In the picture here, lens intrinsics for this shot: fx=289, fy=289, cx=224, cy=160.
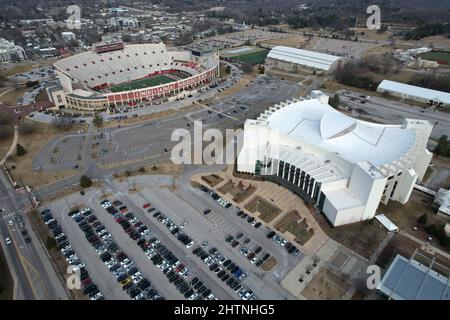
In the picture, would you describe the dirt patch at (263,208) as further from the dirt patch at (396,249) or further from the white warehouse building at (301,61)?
the white warehouse building at (301,61)

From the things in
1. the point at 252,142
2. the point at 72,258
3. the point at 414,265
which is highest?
the point at 252,142

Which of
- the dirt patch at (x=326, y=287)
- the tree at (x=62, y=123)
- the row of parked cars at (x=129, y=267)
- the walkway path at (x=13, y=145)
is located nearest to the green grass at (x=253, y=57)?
the tree at (x=62, y=123)

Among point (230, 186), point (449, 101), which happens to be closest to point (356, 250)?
point (230, 186)

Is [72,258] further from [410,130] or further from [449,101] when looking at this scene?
[449,101]

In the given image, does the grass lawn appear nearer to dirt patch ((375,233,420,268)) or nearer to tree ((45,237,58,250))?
tree ((45,237,58,250))

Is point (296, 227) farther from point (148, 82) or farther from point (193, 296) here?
point (148, 82)

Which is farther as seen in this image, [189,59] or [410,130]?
[189,59]

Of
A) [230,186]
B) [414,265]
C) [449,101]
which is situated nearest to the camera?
[414,265]

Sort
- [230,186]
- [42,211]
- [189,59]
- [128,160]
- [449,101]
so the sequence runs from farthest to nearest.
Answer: [189,59]
[449,101]
[128,160]
[230,186]
[42,211]
